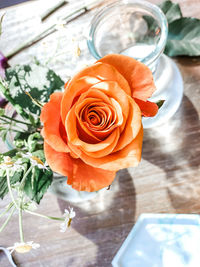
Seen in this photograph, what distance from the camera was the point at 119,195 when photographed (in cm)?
40

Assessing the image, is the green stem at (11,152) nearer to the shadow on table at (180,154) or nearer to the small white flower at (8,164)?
the small white flower at (8,164)

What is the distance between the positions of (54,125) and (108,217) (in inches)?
8.3

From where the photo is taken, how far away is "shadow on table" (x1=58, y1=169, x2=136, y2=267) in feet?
1.27

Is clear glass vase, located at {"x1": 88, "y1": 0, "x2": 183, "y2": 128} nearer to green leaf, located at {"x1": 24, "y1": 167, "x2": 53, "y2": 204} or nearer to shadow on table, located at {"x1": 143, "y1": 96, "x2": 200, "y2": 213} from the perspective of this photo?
shadow on table, located at {"x1": 143, "y1": 96, "x2": 200, "y2": 213}

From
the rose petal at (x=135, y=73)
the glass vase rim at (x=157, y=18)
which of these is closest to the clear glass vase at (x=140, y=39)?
the glass vase rim at (x=157, y=18)

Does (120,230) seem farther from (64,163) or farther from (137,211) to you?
(64,163)

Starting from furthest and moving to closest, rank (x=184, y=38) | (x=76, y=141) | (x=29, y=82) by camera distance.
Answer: (x=184, y=38)
(x=29, y=82)
(x=76, y=141)

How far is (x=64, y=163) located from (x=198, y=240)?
23 cm

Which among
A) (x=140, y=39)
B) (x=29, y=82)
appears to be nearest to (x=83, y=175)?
(x=29, y=82)

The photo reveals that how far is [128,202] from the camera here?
40 centimetres

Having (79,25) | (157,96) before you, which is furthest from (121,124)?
(79,25)

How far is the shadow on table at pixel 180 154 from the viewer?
392 mm

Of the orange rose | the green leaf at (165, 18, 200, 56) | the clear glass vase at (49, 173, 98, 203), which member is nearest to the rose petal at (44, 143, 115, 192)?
the orange rose

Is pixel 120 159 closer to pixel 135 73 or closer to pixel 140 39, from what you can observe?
pixel 135 73
